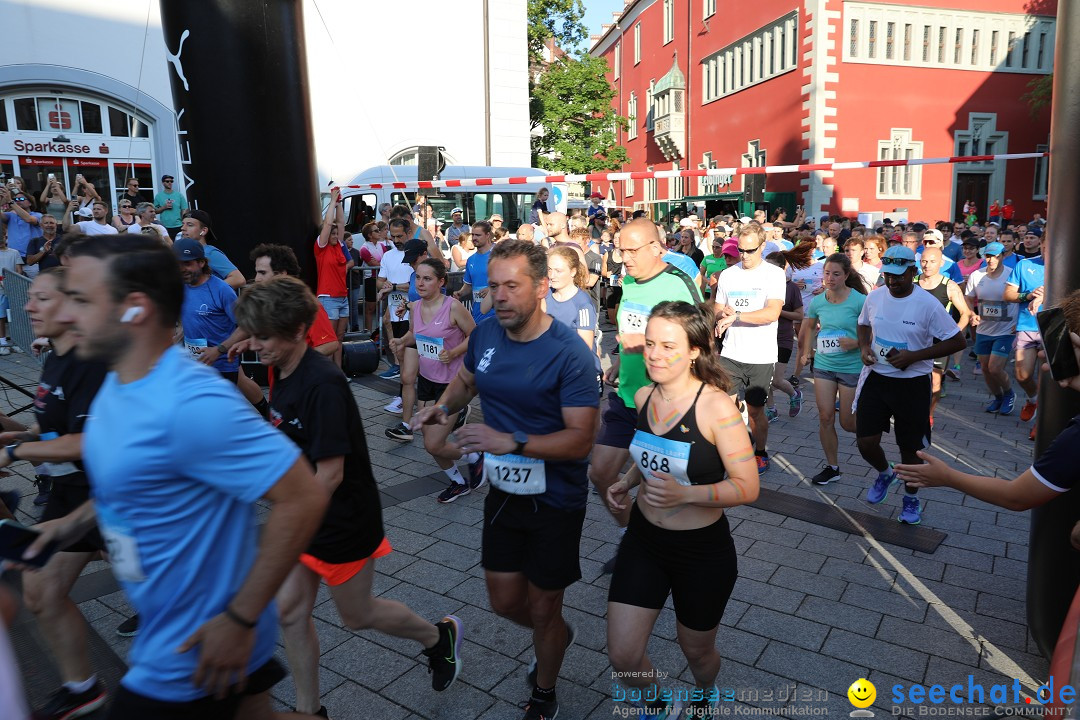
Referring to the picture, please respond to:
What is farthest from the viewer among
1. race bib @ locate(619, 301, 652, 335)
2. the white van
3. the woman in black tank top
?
the white van

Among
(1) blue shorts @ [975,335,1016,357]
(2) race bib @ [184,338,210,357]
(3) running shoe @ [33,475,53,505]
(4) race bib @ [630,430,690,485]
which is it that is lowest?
(3) running shoe @ [33,475,53,505]

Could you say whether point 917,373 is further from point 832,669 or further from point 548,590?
point 548,590

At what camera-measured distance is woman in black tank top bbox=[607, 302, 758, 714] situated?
2.80 meters

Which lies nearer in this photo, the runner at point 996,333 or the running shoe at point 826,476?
the running shoe at point 826,476

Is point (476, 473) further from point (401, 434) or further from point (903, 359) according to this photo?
point (903, 359)

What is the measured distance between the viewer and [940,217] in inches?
1195

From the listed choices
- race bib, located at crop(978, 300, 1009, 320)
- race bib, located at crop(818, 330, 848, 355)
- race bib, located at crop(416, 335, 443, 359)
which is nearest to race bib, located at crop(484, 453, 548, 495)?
race bib, located at crop(416, 335, 443, 359)

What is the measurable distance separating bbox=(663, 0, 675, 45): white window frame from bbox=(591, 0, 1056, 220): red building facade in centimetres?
746

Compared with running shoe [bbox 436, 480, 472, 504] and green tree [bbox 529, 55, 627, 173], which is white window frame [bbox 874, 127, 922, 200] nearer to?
green tree [bbox 529, 55, 627, 173]

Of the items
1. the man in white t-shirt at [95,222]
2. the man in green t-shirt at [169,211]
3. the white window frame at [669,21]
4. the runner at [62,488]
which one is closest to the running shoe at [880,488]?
the runner at [62,488]

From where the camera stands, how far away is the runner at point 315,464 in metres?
2.88

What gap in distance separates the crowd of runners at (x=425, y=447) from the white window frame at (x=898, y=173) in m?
26.0

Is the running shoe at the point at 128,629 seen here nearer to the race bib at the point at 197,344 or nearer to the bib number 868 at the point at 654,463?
the race bib at the point at 197,344

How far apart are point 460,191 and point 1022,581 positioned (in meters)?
16.0
